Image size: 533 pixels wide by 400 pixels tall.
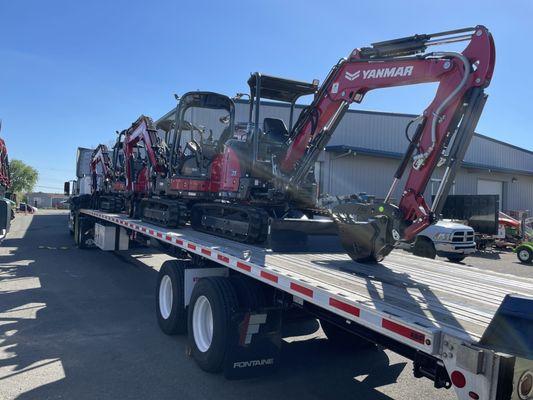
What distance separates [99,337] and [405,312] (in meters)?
4.53

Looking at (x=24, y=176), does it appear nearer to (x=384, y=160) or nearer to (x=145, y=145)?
(x=384, y=160)

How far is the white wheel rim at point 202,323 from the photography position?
513cm

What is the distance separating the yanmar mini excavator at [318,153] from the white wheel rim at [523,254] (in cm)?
1185

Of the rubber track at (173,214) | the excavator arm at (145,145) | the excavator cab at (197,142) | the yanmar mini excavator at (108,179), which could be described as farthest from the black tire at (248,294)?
the yanmar mini excavator at (108,179)

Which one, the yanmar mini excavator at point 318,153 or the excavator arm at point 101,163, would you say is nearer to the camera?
the yanmar mini excavator at point 318,153

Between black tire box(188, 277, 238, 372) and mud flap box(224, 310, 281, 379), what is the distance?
2.8 inches

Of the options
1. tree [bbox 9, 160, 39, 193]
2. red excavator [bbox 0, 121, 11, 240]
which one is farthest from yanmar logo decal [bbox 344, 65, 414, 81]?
tree [bbox 9, 160, 39, 193]

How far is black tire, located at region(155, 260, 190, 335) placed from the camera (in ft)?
19.8

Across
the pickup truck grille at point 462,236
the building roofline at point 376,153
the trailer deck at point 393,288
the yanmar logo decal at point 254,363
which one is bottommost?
the yanmar logo decal at point 254,363

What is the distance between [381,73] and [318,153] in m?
1.58

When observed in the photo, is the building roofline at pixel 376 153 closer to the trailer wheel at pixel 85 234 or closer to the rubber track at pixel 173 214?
the trailer wheel at pixel 85 234

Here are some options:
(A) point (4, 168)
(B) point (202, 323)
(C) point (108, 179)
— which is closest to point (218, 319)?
(B) point (202, 323)

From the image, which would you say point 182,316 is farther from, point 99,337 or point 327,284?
point 327,284

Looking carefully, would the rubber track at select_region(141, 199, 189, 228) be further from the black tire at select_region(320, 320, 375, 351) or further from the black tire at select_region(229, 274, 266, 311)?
the black tire at select_region(229, 274, 266, 311)
